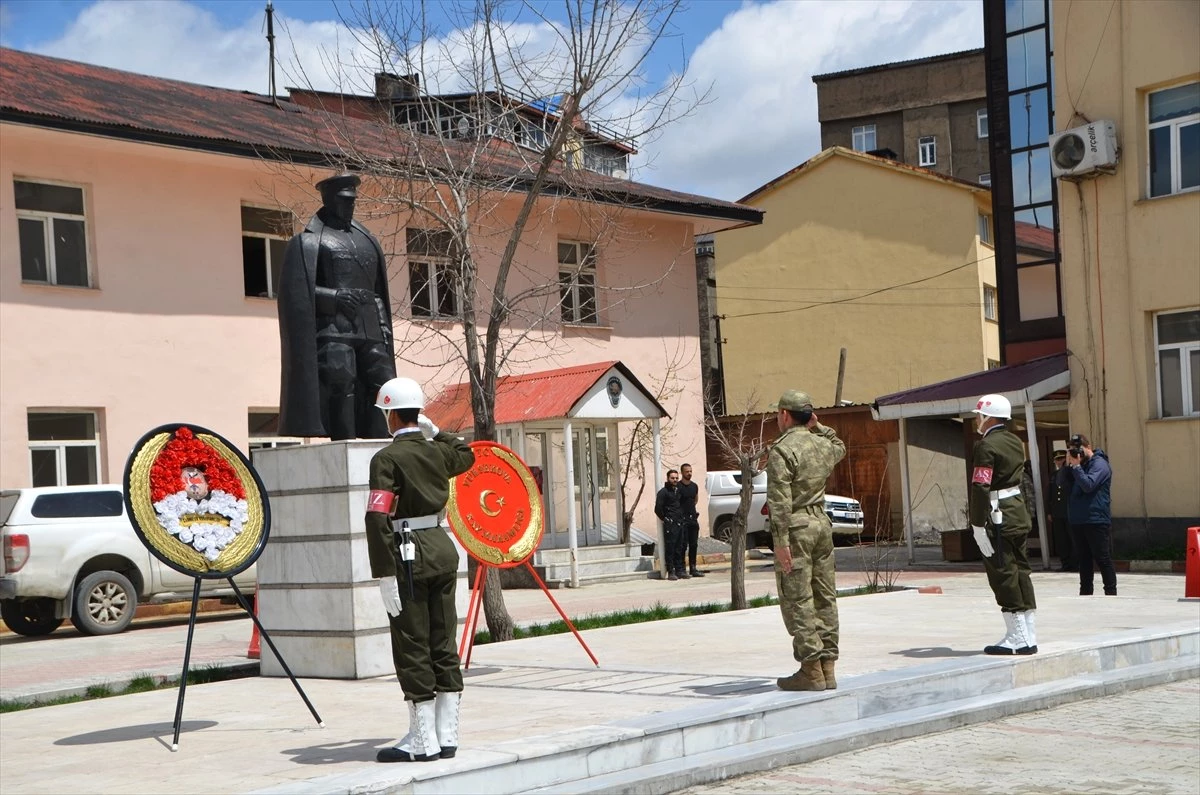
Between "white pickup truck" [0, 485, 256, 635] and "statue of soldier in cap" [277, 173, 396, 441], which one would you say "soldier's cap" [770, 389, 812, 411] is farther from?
"white pickup truck" [0, 485, 256, 635]

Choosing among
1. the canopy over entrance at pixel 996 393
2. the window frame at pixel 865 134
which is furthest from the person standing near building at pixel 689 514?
the window frame at pixel 865 134

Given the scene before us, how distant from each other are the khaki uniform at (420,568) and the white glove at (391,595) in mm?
40

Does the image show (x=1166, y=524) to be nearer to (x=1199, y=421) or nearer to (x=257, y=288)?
(x=1199, y=421)

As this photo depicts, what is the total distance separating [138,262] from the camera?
76.4 feet

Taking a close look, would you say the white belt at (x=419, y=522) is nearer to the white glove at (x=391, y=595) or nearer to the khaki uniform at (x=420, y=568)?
the khaki uniform at (x=420, y=568)

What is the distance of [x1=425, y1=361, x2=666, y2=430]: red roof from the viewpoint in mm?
24297

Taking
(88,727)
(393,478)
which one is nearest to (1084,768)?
(393,478)

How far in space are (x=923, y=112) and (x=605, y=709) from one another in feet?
170

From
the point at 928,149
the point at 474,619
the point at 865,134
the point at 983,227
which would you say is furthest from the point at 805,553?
the point at 865,134

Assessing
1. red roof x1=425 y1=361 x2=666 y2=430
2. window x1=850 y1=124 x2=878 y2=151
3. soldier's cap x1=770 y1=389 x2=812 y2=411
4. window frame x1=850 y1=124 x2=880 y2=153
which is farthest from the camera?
window x1=850 y1=124 x2=878 y2=151

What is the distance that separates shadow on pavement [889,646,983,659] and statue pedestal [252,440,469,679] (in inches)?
159

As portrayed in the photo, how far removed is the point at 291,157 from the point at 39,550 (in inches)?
293

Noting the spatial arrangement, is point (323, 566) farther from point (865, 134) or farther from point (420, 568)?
point (865, 134)

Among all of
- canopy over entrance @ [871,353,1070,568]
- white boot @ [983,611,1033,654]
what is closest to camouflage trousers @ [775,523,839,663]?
white boot @ [983,611,1033,654]
